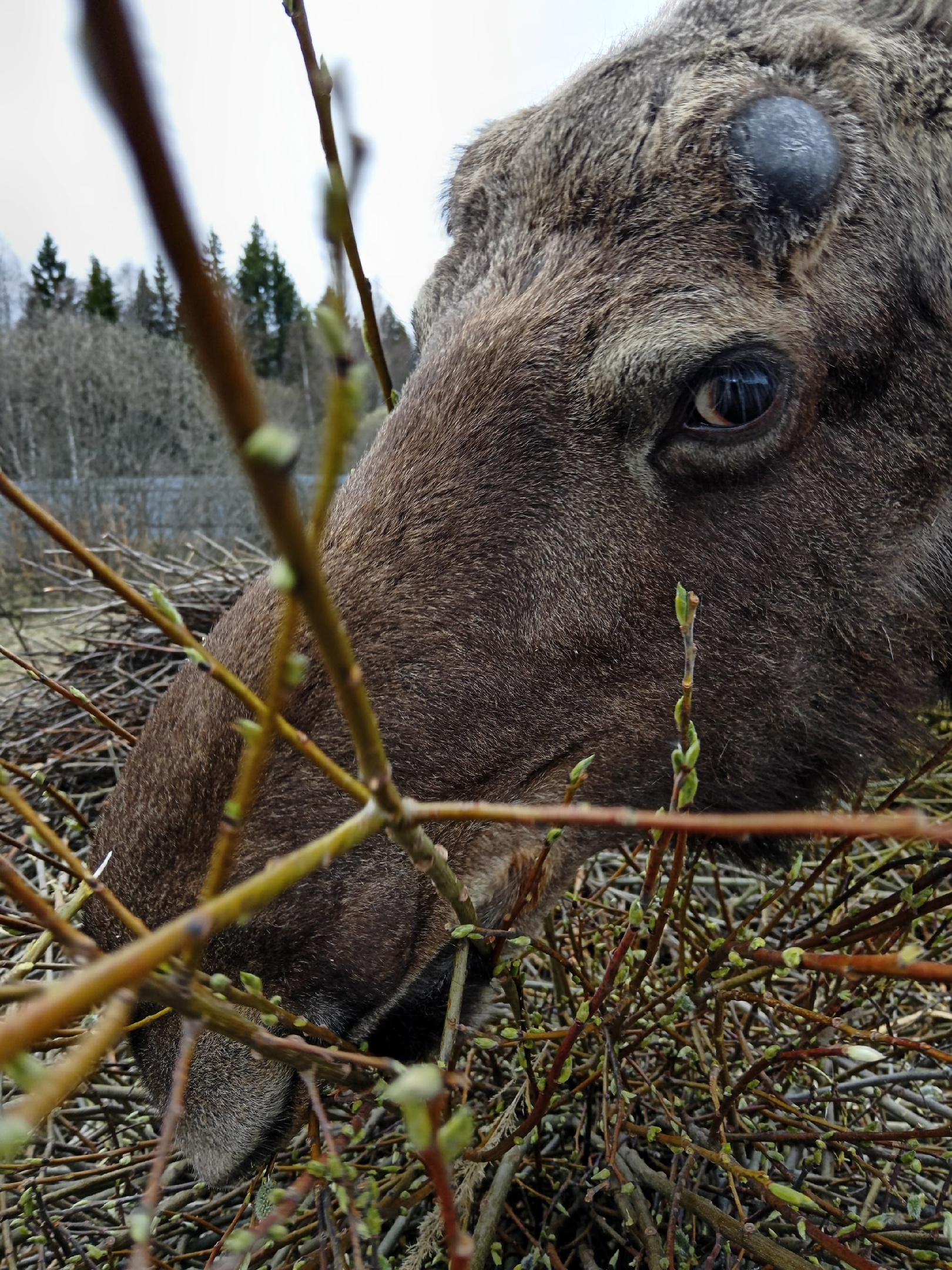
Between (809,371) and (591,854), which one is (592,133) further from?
(591,854)

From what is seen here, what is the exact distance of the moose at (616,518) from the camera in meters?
1.66

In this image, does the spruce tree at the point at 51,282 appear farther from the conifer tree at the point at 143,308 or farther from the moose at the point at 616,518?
the moose at the point at 616,518

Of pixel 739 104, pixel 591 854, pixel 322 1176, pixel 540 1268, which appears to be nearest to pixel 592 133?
pixel 739 104

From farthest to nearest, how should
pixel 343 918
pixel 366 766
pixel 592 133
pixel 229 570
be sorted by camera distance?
pixel 229 570 < pixel 592 133 < pixel 343 918 < pixel 366 766

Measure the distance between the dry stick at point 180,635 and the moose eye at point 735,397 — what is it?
1.28 meters

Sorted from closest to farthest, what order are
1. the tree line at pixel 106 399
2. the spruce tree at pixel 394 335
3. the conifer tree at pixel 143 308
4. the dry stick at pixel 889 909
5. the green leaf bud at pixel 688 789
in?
the green leaf bud at pixel 688 789 → the dry stick at pixel 889 909 → the spruce tree at pixel 394 335 → the tree line at pixel 106 399 → the conifer tree at pixel 143 308

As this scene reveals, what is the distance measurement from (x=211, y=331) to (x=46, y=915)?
58cm

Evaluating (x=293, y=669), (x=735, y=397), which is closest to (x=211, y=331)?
(x=293, y=669)

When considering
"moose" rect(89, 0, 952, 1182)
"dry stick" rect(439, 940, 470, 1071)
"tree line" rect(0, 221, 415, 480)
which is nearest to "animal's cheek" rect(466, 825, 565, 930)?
"moose" rect(89, 0, 952, 1182)

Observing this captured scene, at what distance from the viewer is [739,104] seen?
75.3 inches

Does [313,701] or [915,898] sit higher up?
[313,701]

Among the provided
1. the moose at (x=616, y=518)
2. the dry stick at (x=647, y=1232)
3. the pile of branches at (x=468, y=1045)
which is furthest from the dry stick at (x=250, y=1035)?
the dry stick at (x=647, y=1232)

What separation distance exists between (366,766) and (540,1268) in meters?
1.85

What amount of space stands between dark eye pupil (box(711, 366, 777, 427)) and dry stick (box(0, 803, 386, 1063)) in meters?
1.46
